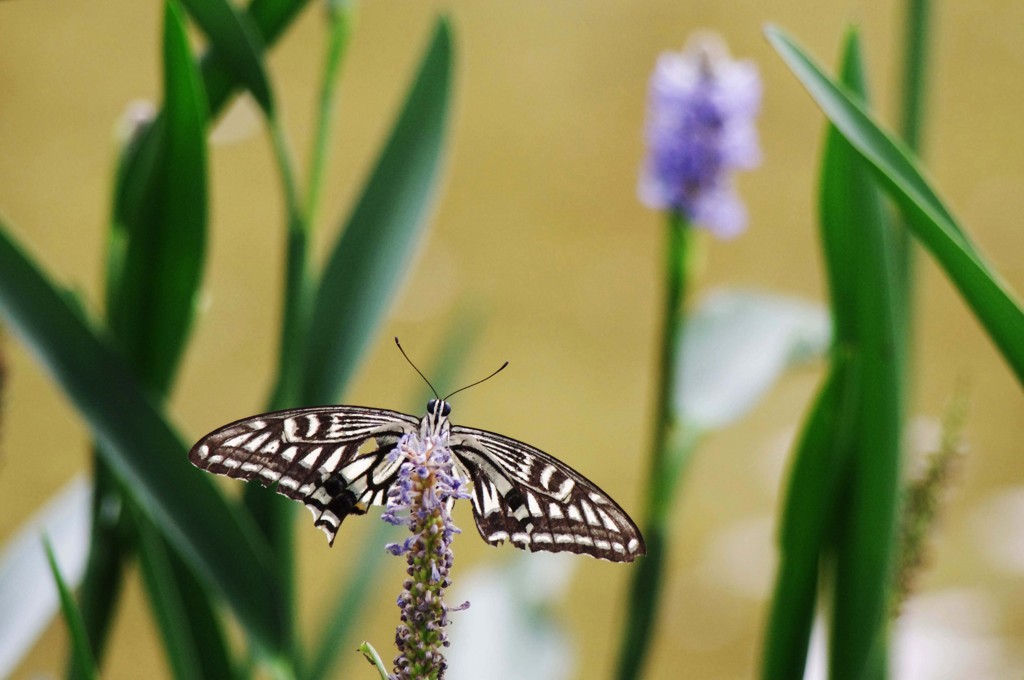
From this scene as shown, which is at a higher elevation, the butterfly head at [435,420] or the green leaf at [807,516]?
the green leaf at [807,516]

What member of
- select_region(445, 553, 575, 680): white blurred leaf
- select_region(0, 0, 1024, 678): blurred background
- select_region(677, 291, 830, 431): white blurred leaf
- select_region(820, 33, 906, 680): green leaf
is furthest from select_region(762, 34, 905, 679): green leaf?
select_region(0, 0, 1024, 678): blurred background

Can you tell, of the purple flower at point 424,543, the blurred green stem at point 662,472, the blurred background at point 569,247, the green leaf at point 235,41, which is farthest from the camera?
the blurred background at point 569,247

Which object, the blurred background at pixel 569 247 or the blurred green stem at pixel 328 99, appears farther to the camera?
the blurred background at pixel 569 247

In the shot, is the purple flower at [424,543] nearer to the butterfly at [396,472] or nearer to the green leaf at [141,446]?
the butterfly at [396,472]

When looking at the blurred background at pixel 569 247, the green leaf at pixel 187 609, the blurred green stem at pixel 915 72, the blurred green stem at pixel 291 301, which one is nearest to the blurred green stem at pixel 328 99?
the blurred green stem at pixel 291 301

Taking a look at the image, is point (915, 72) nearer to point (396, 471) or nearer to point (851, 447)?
point (851, 447)

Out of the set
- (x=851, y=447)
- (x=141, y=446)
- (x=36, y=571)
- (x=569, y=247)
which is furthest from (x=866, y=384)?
(x=569, y=247)

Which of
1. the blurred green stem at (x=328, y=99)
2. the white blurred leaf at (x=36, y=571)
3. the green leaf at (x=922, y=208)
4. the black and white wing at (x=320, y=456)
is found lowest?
the black and white wing at (x=320, y=456)

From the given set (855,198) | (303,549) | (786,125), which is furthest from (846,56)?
(786,125)
